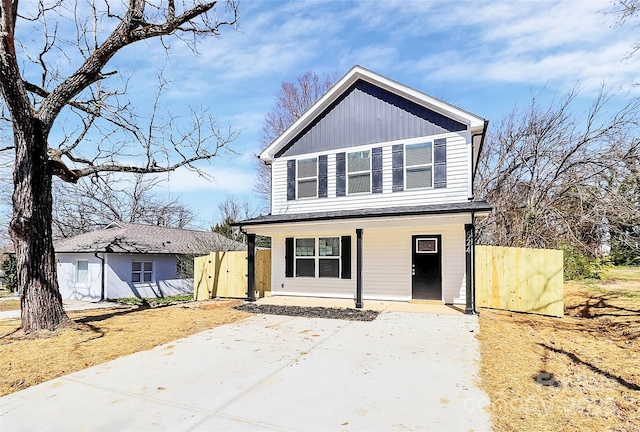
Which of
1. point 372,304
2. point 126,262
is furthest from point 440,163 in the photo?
point 126,262

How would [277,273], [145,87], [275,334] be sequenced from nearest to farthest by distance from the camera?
[275,334], [145,87], [277,273]

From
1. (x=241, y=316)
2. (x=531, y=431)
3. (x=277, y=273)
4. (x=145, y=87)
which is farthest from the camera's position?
(x=277, y=273)

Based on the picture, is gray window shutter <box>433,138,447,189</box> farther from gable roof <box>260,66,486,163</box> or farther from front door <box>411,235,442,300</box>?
front door <box>411,235,442,300</box>

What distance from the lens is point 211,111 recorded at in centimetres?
1202

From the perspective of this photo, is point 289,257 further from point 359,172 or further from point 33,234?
point 33,234

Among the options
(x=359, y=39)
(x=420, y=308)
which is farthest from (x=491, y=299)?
(x=359, y=39)

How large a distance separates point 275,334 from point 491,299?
6.46 metres

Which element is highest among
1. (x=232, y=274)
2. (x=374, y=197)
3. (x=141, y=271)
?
(x=374, y=197)

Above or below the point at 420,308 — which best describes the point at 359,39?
above

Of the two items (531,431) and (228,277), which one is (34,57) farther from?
(531,431)

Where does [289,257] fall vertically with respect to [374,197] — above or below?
below

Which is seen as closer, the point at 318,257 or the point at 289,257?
the point at 318,257

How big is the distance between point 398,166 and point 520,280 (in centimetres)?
477

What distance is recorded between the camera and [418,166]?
11125 millimetres
